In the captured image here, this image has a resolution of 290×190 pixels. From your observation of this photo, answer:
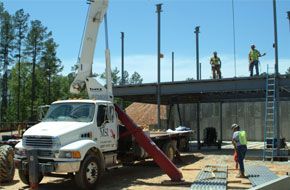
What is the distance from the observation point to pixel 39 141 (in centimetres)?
1397

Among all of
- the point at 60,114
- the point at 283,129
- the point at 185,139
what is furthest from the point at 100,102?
the point at 283,129

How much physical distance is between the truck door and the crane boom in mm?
1113

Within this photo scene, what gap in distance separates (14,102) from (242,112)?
3752 cm

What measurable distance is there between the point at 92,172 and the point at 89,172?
0.15 metres

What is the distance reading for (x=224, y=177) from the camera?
1603 cm

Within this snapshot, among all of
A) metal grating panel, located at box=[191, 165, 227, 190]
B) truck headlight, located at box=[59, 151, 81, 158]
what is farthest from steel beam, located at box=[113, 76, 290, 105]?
truck headlight, located at box=[59, 151, 81, 158]

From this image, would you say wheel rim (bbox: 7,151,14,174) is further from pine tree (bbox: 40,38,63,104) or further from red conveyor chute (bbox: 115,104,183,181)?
pine tree (bbox: 40,38,63,104)

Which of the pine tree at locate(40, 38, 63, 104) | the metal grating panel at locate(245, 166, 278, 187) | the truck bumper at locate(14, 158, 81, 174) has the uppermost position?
the pine tree at locate(40, 38, 63, 104)

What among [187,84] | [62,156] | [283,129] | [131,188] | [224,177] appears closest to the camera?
[62,156]

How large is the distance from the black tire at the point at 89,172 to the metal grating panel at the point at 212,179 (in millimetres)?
2807

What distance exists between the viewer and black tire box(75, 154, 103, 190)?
1380 centimetres

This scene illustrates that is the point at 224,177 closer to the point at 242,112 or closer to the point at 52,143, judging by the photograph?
the point at 52,143

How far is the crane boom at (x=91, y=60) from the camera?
17.0m

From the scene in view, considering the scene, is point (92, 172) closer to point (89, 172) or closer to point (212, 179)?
point (89, 172)
